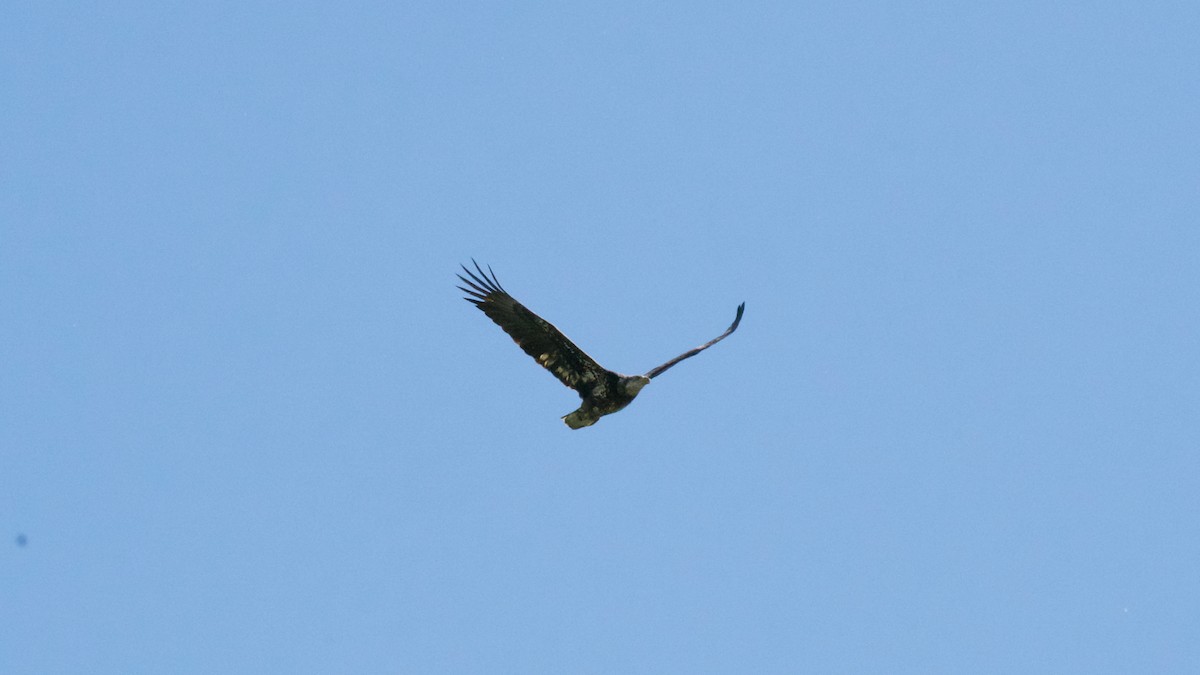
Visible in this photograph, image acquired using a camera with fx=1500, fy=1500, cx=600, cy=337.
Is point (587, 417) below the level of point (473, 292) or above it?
below

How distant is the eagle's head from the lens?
80.2ft

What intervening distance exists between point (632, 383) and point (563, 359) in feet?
3.90

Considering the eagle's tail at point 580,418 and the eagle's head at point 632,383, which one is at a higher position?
the eagle's head at point 632,383

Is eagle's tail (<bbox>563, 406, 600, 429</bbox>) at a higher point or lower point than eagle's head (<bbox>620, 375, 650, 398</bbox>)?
lower

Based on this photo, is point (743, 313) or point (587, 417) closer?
point (587, 417)

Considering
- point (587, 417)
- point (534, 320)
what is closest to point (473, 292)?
point (534, 320)

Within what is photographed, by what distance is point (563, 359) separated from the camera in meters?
24.4

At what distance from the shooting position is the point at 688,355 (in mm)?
25281

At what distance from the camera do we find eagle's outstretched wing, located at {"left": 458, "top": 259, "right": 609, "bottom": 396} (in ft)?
78.6

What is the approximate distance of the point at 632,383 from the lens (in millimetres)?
24438

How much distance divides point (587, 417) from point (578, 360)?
1.01 metres

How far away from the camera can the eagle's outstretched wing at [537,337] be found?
23969 mm

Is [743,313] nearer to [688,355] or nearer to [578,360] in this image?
[688,355]

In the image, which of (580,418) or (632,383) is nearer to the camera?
(632,383)
